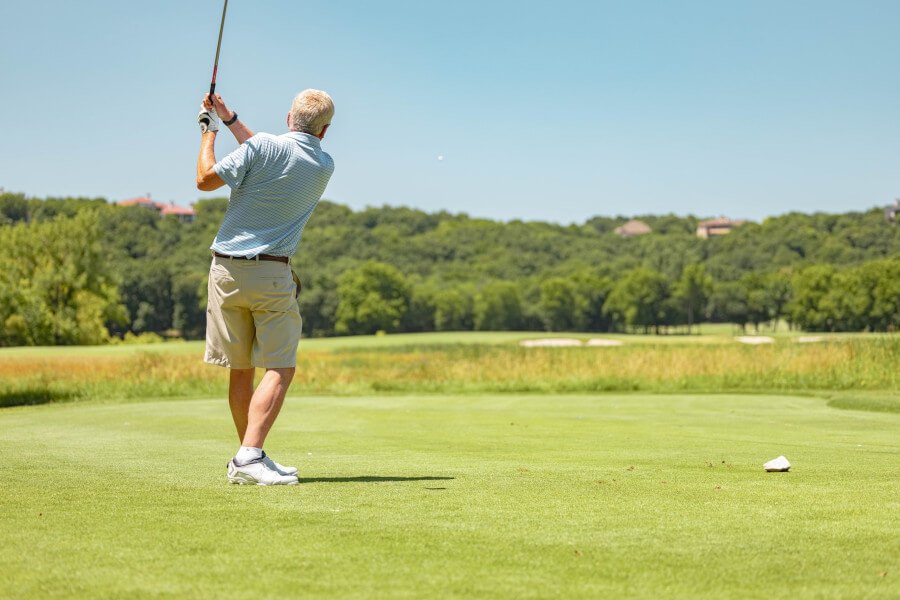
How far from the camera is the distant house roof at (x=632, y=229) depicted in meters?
155

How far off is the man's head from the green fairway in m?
1.84

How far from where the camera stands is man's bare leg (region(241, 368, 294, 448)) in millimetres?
5473

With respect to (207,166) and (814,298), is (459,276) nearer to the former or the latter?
(814,298)

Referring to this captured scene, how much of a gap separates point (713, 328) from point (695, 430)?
337 ft

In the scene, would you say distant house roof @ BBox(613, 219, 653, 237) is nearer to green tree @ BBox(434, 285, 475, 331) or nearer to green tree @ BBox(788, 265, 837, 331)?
green tree @ BBox(434, 285, 475, 331)

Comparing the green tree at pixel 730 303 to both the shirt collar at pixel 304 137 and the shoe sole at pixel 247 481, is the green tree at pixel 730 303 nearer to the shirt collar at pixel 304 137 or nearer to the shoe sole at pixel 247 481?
the shirt collar at pixel 304 137

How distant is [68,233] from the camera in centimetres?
6900

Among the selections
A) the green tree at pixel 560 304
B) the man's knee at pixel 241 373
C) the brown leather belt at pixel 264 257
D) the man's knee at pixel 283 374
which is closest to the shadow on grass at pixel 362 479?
the man's knee at pixel 283 374

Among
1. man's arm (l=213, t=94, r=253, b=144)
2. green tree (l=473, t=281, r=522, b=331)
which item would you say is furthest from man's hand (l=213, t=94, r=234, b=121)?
green tree (l=473, t=281, r=522, b=331)

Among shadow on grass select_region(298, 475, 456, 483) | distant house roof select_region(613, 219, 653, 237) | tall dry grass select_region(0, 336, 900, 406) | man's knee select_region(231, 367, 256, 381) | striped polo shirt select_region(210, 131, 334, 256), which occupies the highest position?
distant house roof select_region(613, 219, 653, 237)

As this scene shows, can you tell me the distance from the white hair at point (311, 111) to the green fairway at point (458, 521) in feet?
6.06

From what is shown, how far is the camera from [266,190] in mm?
5570

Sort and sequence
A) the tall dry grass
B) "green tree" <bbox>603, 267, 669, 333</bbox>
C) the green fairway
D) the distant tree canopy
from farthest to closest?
"green tree" <bbox>603, 267, 669, 333</bbox> < the distant tree canopy < the tall dry grass < the green fairway

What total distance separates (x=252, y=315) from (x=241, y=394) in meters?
0.48
